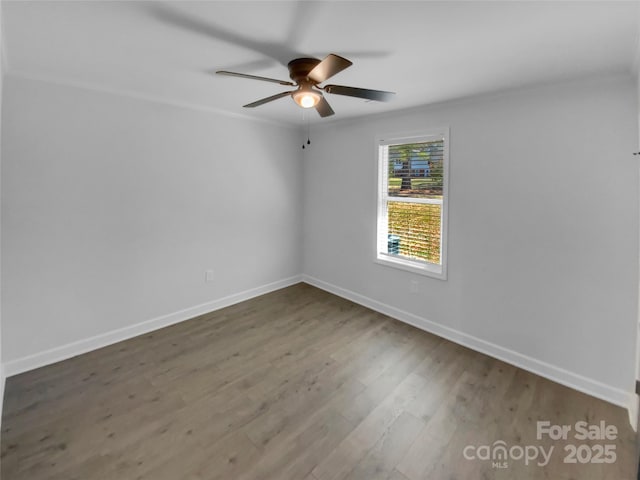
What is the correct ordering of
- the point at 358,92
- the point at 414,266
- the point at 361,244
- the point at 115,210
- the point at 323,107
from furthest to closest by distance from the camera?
the point at 361,244
the point at 414,266
the point at 115,210
the point at 323,107
the point at 358,92

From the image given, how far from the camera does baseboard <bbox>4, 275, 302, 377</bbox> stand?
8.21ft

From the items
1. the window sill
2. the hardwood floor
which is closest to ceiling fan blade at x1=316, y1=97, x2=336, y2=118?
the window sill

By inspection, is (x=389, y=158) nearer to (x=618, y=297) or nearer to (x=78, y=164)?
(x=618, y=297)

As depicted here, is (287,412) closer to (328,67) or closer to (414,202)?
(328,67)

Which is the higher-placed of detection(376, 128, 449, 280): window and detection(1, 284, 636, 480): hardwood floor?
detection(376, 128, 449, 280): window

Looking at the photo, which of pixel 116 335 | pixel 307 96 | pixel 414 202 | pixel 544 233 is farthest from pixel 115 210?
pixel 544 233

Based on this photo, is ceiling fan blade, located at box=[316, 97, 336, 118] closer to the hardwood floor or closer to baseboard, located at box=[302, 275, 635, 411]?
the hardwood floor

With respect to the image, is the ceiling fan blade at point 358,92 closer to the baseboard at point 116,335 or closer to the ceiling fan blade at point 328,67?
the ceiling fan blade at point 328,67

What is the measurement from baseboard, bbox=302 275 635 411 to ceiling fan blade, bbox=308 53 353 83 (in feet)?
8.43

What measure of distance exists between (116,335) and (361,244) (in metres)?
2.78

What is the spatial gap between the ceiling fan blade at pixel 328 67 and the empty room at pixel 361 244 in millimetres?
20

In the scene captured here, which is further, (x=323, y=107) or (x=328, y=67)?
(x=323, y=107)

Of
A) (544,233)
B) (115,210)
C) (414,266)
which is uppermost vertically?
(115,210)

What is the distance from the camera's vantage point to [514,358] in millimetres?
2658
